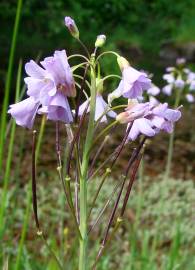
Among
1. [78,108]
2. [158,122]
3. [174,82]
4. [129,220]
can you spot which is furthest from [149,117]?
[129,220]

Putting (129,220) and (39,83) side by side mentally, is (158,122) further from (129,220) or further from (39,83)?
(129,220)

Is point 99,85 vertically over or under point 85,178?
over

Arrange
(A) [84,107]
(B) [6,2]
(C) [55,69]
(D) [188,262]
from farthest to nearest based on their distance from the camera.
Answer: (B) [6,2]
(D) [188,262]
(A) [84,107]
(C) [55,69]

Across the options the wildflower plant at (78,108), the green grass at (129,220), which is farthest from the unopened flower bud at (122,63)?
the green grass at (129,220)

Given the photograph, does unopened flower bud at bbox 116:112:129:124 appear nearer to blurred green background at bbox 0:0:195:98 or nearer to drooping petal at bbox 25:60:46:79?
drooping petal at bbox 25:60:46:79

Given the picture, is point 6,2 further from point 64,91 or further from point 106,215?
point 64,91

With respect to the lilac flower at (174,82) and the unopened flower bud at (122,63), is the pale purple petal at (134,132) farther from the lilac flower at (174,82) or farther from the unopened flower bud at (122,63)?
the lilac flower at (174,82)

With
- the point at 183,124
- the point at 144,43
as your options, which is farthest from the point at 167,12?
the point at 183,124
